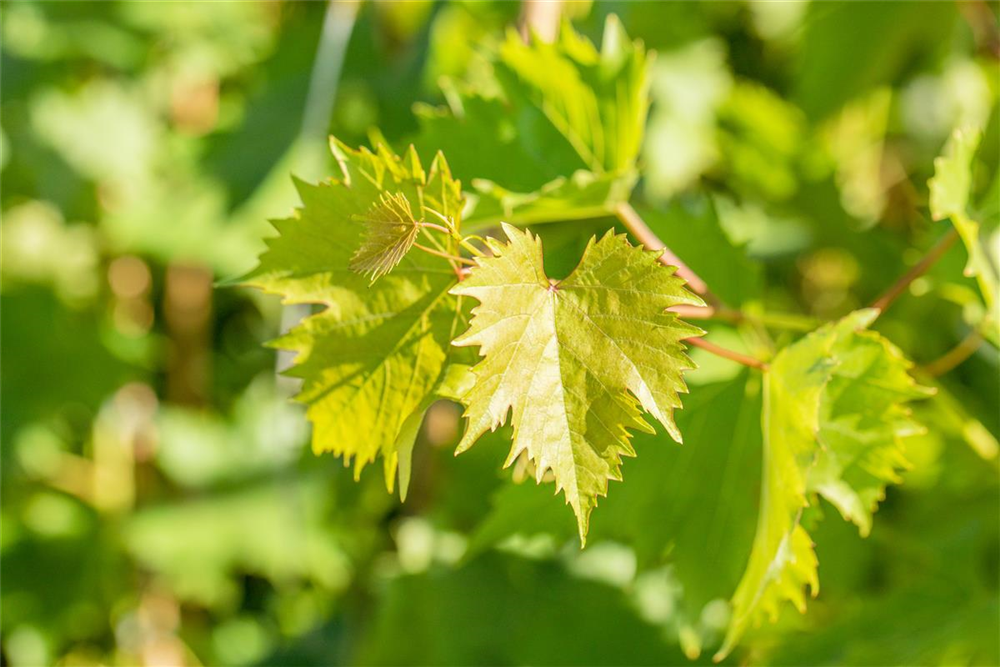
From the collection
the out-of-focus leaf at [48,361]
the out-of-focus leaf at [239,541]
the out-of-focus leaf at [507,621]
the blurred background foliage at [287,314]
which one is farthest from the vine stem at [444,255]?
the out-of-focus leaf at [48,361]

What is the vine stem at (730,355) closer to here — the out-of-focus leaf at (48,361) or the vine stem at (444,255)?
the vine stem at (444,255)

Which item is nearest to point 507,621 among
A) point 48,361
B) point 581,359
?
point 581,359

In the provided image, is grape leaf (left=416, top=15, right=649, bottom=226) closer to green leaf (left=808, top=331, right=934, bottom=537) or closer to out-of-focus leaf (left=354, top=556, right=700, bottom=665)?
green leaf (left=808, top=331, right=934, bottom=537)

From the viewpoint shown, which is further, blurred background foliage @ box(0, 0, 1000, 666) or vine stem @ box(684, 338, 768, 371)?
blurred background foliage @ box(0, 0, 1000, 666)

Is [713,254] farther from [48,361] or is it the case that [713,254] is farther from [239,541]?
[48,361]

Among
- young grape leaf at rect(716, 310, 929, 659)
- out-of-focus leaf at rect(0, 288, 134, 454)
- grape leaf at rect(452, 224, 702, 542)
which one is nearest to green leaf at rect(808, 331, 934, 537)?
young grape leaf at rect(716, 310, 929, 659)

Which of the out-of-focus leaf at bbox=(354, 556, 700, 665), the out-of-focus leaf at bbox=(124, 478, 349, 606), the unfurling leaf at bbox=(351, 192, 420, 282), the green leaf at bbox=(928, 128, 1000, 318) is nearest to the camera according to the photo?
the unfurling leaf at bbox=(351, 192, 420, 282)
